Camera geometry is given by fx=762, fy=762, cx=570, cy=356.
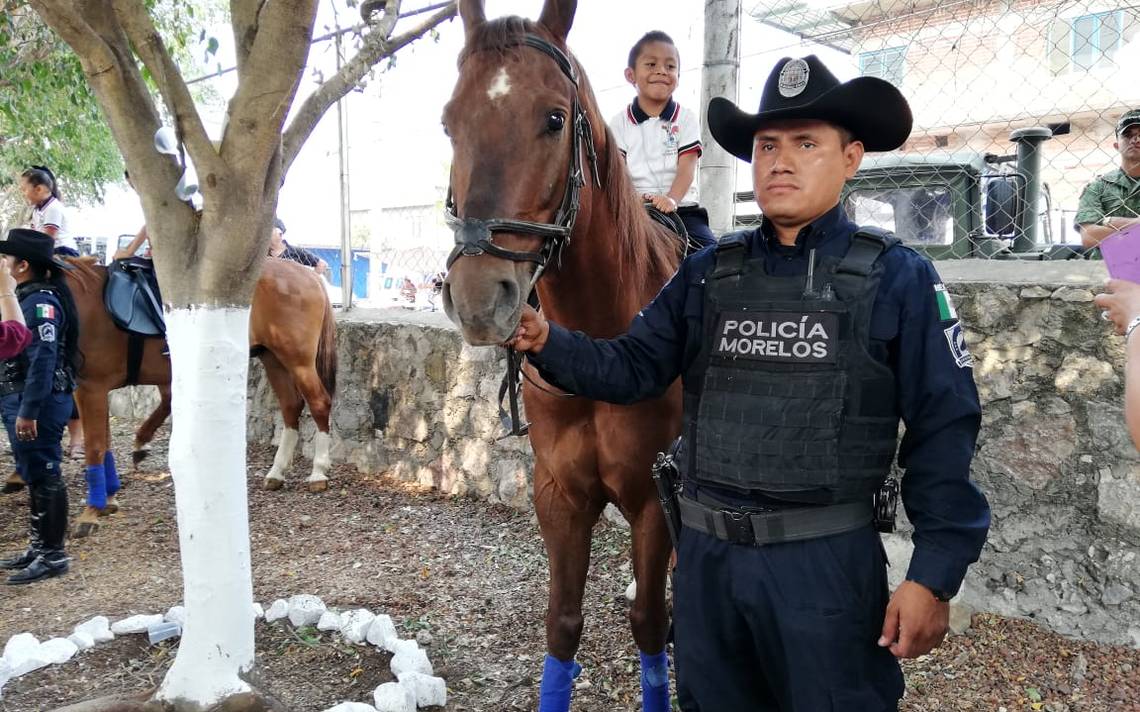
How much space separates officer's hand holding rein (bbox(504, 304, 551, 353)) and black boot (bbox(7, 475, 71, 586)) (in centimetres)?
405

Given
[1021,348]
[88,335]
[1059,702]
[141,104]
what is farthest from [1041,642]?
[88,335]

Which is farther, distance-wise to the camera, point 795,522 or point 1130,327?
point 795,522

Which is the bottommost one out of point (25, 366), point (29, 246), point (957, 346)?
point (25, 366)

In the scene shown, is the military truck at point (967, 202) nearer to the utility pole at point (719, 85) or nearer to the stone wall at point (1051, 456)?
the stone wall at point (1051, 456)

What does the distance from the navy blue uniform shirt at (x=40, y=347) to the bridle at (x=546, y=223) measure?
12.0 feet

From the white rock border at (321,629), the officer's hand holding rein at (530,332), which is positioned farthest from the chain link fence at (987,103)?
the white rock border at (321,629)

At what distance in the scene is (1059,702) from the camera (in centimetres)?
308

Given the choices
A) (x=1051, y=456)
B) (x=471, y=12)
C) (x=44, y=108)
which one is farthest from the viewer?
(x=44, y=108)

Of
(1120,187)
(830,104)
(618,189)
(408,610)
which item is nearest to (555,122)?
(618,189)

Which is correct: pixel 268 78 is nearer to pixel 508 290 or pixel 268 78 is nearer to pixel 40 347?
pixel 508 290

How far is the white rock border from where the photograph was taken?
9.89 feet

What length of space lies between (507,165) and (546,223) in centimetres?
18

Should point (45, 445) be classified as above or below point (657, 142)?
below

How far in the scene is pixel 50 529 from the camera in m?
4.57
